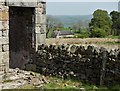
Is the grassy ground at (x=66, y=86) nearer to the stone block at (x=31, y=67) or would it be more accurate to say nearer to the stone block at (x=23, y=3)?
the stone block at (x=31, y=67)

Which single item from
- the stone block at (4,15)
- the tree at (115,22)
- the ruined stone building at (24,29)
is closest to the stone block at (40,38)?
the ruined stone building at (24,29)

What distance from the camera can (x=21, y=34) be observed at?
10.9m

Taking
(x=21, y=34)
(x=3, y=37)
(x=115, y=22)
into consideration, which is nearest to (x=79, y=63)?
(x=3, y=37)

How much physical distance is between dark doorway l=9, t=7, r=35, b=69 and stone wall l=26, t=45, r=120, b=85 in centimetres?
48

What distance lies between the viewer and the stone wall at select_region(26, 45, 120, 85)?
8.41 m

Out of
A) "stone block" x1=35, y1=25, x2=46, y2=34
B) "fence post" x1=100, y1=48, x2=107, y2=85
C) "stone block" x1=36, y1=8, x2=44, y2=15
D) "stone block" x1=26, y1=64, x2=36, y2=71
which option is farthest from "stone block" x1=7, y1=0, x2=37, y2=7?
"fence post" x1=100, y1=48, x2=107, y2=85

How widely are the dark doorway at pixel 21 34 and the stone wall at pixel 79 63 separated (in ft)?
1.58

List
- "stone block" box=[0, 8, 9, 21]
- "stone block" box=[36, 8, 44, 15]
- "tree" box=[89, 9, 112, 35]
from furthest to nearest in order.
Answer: "tree" box=[89, 9, 112, 35] < "stone block" box=[36, 8, 44, 15] < "stone block" box=[0, 8, 9, 21]

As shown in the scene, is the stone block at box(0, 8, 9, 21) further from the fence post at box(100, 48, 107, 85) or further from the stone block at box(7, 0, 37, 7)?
the fence post at box(100, 48, 107, 85)

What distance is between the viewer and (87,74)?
8.94 metres

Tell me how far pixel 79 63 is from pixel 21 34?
2800 millimetres

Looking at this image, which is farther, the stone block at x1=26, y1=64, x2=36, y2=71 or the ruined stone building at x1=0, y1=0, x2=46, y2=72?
the stone block at x1=26, y1=64, x2=36, y2=71

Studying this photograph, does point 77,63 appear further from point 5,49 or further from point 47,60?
point 5,49

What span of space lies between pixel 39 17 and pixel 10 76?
239cm
